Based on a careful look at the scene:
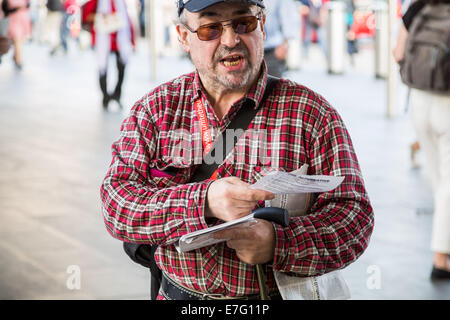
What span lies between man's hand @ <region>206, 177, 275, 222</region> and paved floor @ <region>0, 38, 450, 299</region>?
2.63 meters

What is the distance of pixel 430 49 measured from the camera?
427 centimetres

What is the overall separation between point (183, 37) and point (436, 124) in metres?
2.47

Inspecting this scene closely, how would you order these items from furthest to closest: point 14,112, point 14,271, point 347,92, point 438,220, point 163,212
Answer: point 347,92
point 14,112
point 14,271
point 438,220
point 163,212

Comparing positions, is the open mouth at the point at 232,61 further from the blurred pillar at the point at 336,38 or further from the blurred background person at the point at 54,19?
the blurred background person at the point at 54,19

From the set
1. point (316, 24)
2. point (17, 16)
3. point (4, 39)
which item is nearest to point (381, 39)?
point (316, 24)

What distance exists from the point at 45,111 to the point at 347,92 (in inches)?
206

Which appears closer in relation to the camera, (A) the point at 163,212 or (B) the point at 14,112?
(A) the point at 163,212

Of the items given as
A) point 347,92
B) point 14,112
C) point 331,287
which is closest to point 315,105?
point 331,287

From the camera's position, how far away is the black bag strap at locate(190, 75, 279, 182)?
2.21 metres

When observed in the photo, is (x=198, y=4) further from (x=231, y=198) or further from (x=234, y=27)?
(x=231, y=198)

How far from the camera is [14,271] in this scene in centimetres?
488

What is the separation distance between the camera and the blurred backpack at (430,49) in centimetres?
424

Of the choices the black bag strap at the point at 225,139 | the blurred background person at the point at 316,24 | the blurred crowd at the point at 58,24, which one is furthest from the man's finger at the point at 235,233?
the blurred crowd at the point at 58,24
